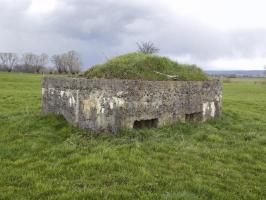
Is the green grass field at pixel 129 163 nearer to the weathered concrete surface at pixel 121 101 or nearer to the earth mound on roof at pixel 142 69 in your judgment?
the weathered concrete surface at pixel 121 101

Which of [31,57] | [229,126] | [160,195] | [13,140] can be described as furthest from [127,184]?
[31,57]

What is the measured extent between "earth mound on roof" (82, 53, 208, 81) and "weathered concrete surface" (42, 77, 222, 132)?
1.87 feet

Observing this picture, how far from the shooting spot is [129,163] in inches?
Answer: 303

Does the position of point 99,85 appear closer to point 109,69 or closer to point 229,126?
point 109,69

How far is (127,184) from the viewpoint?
6.56 metres

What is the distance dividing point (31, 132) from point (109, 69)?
330cm

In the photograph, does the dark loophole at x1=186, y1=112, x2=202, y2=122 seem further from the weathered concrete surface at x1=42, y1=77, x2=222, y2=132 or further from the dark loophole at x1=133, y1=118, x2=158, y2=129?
the dark loophole at x1=133, y1=118, x2=158, y2=129

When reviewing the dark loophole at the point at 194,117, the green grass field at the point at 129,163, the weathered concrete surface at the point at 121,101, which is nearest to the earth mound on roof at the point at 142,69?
the weathered concrete surface at the point at 121,101

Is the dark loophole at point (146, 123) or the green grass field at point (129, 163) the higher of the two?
the dark loophole at point (146, 123)

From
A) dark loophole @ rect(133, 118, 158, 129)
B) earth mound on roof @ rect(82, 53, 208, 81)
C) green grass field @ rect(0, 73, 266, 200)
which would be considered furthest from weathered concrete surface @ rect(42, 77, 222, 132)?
earth mound on roof @ rect(82, 53, 208, 81)

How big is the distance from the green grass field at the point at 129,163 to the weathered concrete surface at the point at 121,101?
14.9 inches

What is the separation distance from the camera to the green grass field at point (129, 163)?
6363mm

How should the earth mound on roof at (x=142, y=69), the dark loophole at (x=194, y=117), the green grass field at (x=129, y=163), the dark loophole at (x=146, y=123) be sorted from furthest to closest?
the dark loophole at (x=194, y=117) → the earth mound on roof at (x=142, y=69) → the dark loophole at (x=146, y=123) → the green grass field at (x=129, y=163)

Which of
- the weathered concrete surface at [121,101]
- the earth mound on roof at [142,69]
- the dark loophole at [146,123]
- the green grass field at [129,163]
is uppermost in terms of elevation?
the earth mound on roof at [142,69]
